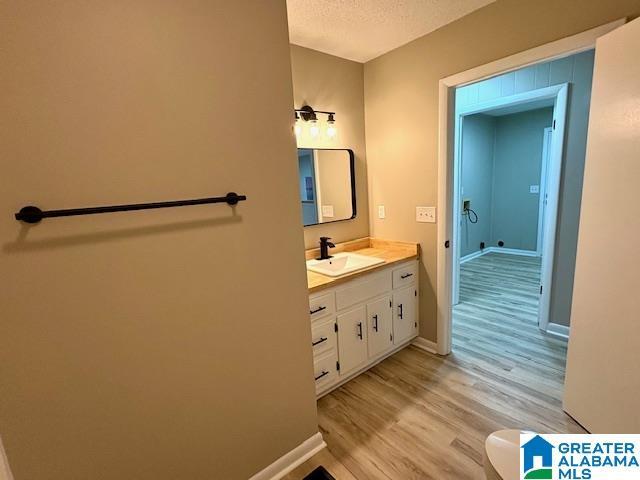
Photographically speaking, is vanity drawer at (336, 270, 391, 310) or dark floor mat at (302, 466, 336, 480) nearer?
dark floor mat at (302, 466, 336, 480)

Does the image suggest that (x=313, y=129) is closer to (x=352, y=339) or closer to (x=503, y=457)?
(x=352, y=339)

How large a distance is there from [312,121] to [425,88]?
873 mm

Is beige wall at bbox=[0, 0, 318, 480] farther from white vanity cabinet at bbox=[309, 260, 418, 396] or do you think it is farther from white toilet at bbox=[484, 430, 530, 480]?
white toilet at bbox=[484, 430, 530, 480]

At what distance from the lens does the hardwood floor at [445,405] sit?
1.52 m

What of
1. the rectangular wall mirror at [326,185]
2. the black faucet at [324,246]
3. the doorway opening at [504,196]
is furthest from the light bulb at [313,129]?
the doorway opening at [504,196]

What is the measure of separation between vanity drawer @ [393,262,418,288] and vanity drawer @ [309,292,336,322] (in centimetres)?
64

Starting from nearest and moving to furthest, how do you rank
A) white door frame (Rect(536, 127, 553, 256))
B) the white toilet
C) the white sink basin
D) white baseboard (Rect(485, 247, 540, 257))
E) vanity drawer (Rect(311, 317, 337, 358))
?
1. the white toilet
2. vanity drawer (Rect(311, 317, 337, 358))
3. the white sink basin
4. white door frame (Rect(536, 127, 553, 256))
5. white baseboard (Rect(485, 247, 540, 257))

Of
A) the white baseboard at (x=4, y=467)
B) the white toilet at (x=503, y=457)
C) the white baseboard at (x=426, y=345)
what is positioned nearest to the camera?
the white toilet at (x=503, y=457)

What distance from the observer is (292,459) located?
1.52 meters

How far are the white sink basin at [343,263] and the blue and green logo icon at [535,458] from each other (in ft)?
4.22

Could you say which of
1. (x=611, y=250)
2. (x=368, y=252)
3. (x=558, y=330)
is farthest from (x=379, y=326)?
(x=558, y=330)

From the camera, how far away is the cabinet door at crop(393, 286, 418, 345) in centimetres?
235

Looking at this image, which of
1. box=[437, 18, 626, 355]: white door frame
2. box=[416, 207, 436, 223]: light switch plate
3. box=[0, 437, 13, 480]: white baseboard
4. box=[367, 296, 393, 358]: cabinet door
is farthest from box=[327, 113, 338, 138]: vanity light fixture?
box=[0, 437, 13, 480]: white baseboard

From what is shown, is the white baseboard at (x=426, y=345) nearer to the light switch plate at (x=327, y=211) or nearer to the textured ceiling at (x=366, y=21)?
the light switch plate at (x=327, y=211)
